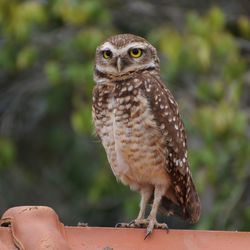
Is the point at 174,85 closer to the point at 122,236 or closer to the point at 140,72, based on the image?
the point at 140,72

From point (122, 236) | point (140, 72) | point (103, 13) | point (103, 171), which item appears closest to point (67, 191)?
point (103, 171)

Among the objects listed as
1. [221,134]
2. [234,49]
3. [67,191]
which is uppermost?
[234,49]

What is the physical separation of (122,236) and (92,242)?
0.12 m

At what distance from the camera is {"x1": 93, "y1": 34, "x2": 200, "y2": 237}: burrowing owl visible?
491cm

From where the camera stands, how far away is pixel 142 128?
4910 millimetres

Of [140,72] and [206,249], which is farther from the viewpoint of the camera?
[140,72]

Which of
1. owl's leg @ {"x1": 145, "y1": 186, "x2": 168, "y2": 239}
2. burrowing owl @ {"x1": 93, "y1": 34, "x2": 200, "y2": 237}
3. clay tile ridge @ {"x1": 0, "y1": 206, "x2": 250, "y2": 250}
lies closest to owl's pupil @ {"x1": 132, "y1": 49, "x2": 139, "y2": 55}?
burrowing owl @ {"x1": 93, "y1": 34, "x2": 200, "y2": 237}

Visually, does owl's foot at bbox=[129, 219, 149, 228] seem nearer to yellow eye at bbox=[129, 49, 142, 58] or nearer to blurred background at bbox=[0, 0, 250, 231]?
yellow eye at bbox=[129, 49, 142, 58]

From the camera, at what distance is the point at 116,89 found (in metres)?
5.04

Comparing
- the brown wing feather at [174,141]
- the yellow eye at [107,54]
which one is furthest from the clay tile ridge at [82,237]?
the yellow eye at [107,54]

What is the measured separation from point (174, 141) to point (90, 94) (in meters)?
3.05

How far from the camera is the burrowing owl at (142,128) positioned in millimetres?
4914

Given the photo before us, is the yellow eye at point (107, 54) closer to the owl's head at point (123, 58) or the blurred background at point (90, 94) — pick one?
the owl's head at point (123, 58)

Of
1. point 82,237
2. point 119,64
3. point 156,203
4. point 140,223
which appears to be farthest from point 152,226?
point 119,64
